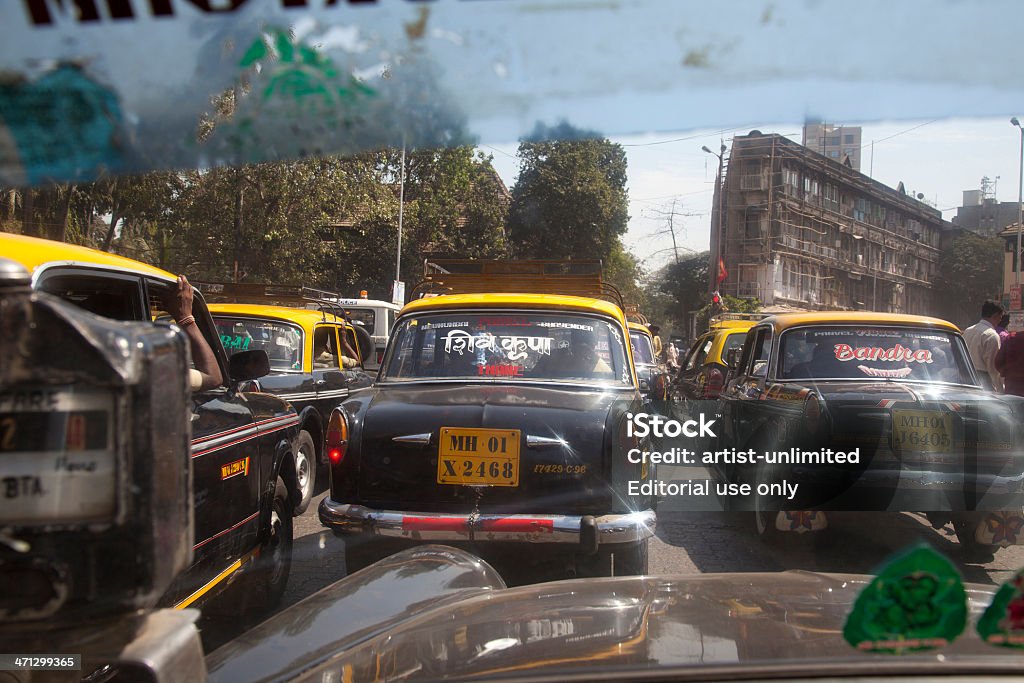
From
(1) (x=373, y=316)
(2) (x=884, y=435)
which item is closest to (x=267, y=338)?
(2) (x=884, y=435)

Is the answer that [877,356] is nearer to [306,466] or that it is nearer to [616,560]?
[616,560]

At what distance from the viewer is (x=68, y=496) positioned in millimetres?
889

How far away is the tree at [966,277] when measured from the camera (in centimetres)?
915

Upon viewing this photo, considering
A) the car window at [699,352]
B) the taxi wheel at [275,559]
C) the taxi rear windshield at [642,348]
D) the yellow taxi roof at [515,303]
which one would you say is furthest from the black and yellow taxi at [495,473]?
the taxi rear windshield at [642,348]

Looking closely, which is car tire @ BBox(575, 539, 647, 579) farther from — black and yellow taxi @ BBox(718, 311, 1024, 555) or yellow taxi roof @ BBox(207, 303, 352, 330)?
yellow taxi roof @ BBox(207, 303, 352, 330)

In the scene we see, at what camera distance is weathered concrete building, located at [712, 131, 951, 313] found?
7.32 metres

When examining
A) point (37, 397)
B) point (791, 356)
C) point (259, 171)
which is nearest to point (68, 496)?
point (37, 397)

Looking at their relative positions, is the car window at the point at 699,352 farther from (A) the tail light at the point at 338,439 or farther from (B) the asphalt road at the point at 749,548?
(A) the tail light at the point at 338,439

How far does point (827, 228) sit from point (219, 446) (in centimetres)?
1043

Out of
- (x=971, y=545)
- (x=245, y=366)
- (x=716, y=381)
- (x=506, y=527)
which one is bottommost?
(x=971, y=545)

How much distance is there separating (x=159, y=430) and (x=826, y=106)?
8.10 feet

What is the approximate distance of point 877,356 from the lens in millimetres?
6105

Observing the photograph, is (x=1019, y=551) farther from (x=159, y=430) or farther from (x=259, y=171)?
(x=259, y=171)

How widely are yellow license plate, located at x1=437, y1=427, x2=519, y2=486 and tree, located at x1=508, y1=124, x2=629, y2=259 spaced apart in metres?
2.03
